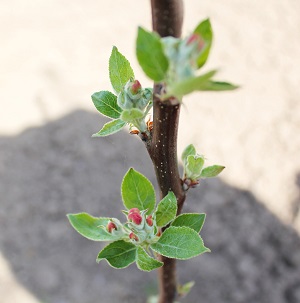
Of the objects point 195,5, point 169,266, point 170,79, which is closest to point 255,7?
point 195,5

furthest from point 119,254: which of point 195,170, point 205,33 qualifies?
point 205,33

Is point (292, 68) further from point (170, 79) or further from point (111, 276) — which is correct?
point (170, 79)

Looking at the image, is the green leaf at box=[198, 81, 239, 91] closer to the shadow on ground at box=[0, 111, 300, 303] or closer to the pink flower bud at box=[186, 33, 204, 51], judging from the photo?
the pink flower bud at box=[186, 33, 204, 51]

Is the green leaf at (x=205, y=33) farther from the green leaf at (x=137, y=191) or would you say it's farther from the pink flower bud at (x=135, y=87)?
the green leaf at (x=137, y=191)

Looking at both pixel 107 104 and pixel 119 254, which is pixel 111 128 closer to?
pixel 107 104

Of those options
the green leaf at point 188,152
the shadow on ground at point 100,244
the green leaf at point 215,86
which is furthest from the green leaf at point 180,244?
the shadow on ground at point 100,244

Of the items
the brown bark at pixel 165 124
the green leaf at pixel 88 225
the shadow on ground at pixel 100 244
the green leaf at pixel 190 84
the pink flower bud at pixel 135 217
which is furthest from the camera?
the shadow on ground at pixel 100 244

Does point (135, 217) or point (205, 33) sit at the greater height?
point (205, 33)
